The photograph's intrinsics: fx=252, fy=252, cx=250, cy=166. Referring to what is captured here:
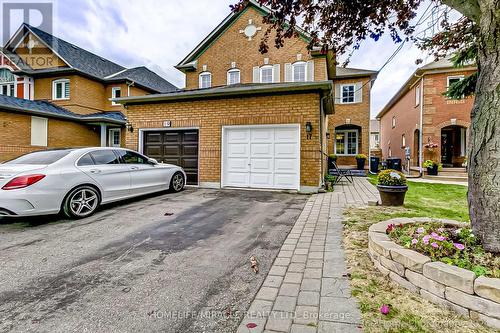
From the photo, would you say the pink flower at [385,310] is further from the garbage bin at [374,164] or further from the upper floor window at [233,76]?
the garbage bin at [374,164]

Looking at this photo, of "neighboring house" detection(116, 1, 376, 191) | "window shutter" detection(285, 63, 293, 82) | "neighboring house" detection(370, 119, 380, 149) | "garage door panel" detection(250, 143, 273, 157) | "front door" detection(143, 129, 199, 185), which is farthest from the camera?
"neighboring house" detection(370, 119, 380, 149)

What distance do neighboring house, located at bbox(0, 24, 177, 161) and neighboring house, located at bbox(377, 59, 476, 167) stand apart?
17.9m

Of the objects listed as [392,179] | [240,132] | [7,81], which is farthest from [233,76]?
[7,81]

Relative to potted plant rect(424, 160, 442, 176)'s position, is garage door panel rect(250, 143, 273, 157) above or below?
above

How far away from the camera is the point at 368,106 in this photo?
17.0 m

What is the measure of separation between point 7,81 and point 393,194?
2538 cm

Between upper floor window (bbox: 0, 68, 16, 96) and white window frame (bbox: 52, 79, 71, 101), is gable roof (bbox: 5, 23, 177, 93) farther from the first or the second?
upper floor window (bbox: 0, 68, 16, 96)

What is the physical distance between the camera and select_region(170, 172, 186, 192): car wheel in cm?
772

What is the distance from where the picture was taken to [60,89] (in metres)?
17.6

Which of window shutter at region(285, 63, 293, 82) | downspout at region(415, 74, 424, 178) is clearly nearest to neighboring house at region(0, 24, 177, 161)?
window shutter at region(285, 63, 293, 82)

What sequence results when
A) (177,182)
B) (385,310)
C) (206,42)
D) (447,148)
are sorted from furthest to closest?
(447,148), (206,42), (177,182), (385,310)

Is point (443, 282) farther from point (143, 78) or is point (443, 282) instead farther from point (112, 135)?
point (143, 78)

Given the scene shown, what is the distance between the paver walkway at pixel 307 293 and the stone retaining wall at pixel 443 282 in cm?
48

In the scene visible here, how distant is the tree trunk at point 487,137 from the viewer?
2.38 metres
